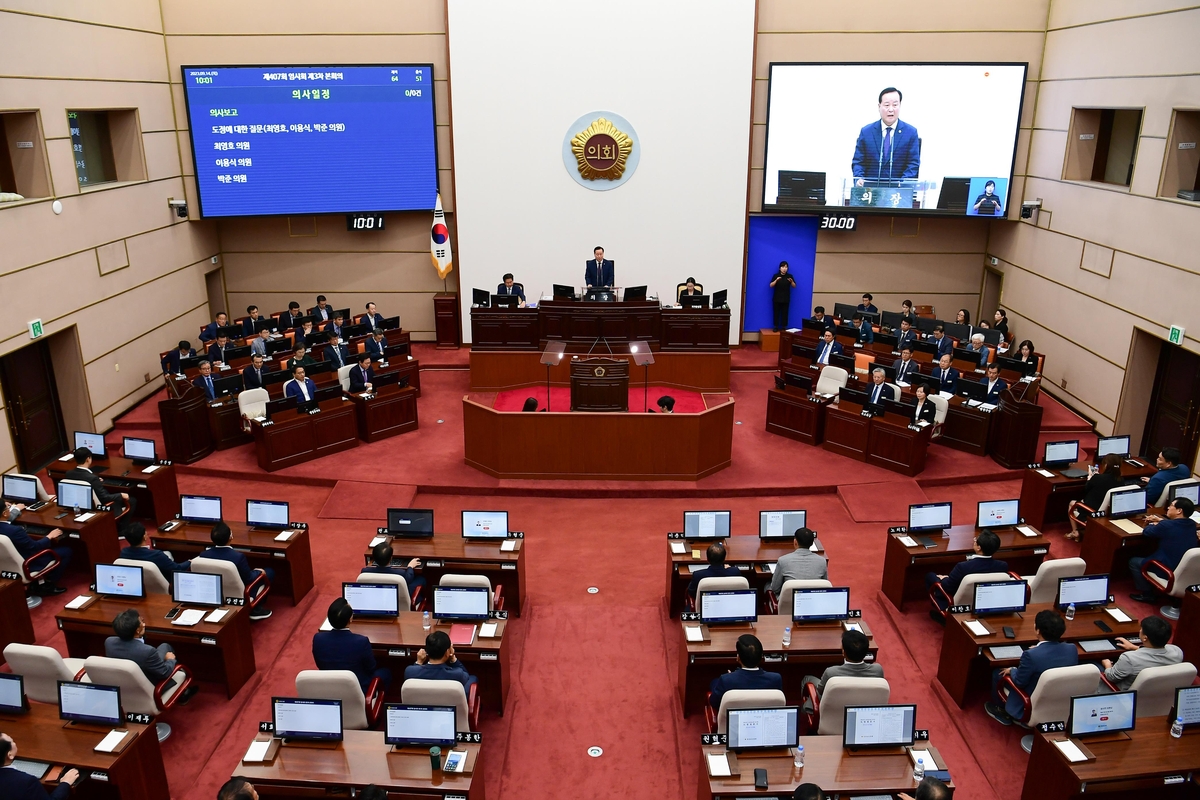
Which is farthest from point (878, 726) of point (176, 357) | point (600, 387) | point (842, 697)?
point (176, 357)

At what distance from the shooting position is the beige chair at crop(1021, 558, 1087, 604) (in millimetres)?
7676

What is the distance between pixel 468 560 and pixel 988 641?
4.63m

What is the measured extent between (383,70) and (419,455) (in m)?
7.52

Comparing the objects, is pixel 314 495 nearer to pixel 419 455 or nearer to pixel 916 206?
pixel 419 455

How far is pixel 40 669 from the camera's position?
6516 millimetres

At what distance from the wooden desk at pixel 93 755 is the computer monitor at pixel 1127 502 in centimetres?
913

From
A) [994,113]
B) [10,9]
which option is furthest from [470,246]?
[994,113]

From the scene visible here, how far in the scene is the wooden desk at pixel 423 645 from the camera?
7.02m

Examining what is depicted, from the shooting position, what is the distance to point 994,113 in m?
15.3

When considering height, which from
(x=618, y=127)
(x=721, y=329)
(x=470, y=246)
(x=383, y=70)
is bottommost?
(x=721, y=329)

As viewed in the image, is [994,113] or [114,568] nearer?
[114,568]

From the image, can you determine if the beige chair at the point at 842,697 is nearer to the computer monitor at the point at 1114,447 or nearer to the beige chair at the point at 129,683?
the beige chair at the point at 129,683

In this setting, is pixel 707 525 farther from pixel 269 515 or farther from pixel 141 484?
pixel 141 484

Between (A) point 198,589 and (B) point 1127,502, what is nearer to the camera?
(A) point 198,589
